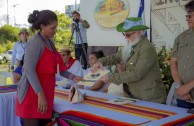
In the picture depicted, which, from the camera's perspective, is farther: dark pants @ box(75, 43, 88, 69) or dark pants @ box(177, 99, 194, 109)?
dark pants @ box(75, 43, 88, 69)

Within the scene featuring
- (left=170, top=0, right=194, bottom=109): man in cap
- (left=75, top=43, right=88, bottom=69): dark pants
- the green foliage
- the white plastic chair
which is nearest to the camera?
(left=170, top=0, right=194, bottom=109): man in cap

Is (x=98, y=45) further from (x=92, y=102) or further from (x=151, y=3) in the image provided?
(x=92, y=102)

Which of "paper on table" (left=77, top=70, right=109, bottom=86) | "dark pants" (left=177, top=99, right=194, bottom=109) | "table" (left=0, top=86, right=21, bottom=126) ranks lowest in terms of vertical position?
"table" (left=0, top=86, right=21, bottom=126)

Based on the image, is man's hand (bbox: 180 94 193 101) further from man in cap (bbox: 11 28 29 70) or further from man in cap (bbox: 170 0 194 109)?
man in cap (bbox: 11 28 29 70)

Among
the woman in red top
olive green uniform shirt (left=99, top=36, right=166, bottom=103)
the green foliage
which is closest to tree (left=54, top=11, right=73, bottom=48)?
the green foliage

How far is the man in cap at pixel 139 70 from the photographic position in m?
2.26

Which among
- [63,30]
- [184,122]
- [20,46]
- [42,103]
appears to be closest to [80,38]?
[20,46]

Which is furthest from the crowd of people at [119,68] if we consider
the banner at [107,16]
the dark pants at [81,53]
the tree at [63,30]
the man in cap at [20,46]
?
the tree at [63,30]

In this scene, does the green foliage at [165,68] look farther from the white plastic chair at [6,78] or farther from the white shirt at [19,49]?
the white shirt at [19,49]

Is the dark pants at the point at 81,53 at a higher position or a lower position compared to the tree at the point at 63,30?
lower

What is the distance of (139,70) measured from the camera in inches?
88.2

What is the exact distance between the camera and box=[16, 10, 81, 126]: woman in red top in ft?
6.10

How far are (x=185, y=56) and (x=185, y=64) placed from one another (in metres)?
0.07

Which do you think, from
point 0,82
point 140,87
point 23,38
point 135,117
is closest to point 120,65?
point 140,87
